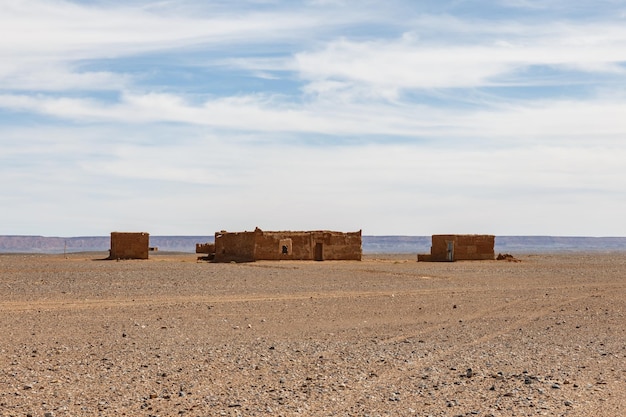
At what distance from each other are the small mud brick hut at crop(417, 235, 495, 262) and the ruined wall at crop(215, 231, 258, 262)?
1276cm

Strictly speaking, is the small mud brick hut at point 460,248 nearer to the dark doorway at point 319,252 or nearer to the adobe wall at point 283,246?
the dark doorway at point 319,252

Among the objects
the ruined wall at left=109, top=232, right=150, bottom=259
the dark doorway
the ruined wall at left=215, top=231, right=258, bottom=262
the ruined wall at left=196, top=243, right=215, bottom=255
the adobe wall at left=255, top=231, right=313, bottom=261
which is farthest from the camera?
the ruined wall at left=196, top=243, right=215, bottom=255

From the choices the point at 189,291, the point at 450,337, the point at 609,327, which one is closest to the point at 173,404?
the point at 450,337

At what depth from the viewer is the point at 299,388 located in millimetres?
10570

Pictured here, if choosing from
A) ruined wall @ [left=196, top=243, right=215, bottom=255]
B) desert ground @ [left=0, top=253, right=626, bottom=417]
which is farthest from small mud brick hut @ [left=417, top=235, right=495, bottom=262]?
desert ground @ [left=0, top=253, right=626, bottom=417]

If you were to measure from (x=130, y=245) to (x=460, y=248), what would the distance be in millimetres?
20680

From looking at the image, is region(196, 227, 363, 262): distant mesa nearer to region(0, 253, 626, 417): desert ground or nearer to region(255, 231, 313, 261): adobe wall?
region(255, 231, 313, 261): adobe wall

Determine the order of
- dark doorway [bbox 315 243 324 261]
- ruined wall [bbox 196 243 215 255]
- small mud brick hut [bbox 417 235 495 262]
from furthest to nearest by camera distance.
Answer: ruined wall [bbox 196 243 215 255]
small mud brick hut [bbox 417 235 495 262]
dark doorway [bbox 315 243 324 261]

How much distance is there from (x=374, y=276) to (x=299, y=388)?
24.8m

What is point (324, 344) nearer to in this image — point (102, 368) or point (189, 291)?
point (102, 368)

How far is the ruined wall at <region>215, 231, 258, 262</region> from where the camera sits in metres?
46.5

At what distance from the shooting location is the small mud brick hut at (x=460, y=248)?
5266 cm

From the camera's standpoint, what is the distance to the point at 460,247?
52750 mm

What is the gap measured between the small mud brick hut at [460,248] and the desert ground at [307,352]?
2534 centimetres
